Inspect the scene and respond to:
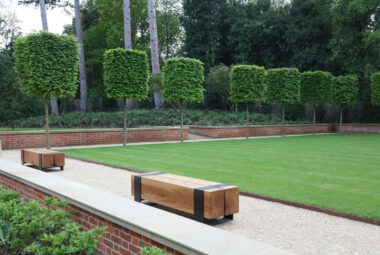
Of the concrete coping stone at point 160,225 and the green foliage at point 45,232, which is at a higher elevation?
the concrete coping stone at point 160,225

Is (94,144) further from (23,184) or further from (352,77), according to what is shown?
(352,77)

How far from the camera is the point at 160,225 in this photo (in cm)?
335

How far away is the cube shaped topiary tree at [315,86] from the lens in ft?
82.6

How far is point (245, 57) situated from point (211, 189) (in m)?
32.5

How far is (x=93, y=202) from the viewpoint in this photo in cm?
418

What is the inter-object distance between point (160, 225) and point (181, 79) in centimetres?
1505

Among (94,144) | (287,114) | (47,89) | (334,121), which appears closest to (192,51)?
(287,114)

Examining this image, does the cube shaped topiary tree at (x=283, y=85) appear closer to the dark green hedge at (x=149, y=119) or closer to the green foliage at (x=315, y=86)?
the green foliage at (x=315, y=86)

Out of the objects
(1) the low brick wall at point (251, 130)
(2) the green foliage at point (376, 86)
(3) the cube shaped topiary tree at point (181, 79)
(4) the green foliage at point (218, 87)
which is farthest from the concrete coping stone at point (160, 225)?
(2) the green foliage at point (376, 86)

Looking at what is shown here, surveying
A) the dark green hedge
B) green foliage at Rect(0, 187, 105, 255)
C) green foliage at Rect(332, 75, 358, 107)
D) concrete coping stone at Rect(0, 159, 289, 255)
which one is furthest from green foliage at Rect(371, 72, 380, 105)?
green foliage at Rect(0, 187, 105, 255)

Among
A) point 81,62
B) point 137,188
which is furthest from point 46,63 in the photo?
point 81,62

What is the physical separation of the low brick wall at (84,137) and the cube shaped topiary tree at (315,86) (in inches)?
432

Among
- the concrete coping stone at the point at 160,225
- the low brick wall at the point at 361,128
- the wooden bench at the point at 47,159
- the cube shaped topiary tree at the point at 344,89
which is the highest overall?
the cube shaped topiary tree at the point at 344,89

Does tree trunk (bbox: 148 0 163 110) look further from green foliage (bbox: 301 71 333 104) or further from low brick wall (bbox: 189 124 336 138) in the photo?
green foliage (bbox: 301 71 333 104)
